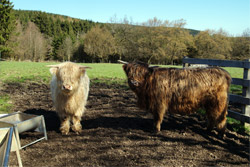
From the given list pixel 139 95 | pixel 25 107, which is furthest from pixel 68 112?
pixel 25 107

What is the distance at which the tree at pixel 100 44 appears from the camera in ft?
166

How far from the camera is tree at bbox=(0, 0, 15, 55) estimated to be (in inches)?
1567

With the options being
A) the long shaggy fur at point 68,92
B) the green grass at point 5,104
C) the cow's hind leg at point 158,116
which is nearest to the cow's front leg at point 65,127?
the long shaggy fur at point 68,92

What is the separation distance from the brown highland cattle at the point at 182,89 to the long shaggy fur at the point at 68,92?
116cm

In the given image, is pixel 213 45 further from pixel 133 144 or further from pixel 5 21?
pixel 5 21

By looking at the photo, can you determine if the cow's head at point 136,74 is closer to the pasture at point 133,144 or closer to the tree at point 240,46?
the pasture at point 133,144

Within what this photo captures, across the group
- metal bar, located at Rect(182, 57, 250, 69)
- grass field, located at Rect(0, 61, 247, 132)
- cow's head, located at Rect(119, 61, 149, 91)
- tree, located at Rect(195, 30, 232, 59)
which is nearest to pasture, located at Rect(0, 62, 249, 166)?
cow's head, located at Rect(119, 61, 149, 91)

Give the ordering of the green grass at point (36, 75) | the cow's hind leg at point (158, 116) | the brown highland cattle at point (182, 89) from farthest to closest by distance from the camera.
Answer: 1. the green grass at point (36, 75)
2. the cow's hind leg at point (158, 116)
3. the brown highland cattle at point (182, 89)

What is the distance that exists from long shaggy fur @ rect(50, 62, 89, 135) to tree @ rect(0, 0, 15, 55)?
145 ft

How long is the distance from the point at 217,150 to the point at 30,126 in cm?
377

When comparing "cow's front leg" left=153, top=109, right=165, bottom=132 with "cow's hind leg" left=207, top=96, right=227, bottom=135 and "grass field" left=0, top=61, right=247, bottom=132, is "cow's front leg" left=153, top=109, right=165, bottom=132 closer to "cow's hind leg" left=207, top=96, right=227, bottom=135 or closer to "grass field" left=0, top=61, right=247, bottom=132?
"cow's hind leg" left=207, top=96, right=227, bottom=135

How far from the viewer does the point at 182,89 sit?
3.98 metres

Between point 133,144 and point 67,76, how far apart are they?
6.50 feet

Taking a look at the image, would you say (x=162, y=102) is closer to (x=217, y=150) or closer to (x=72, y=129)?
(x=217, y=150)
